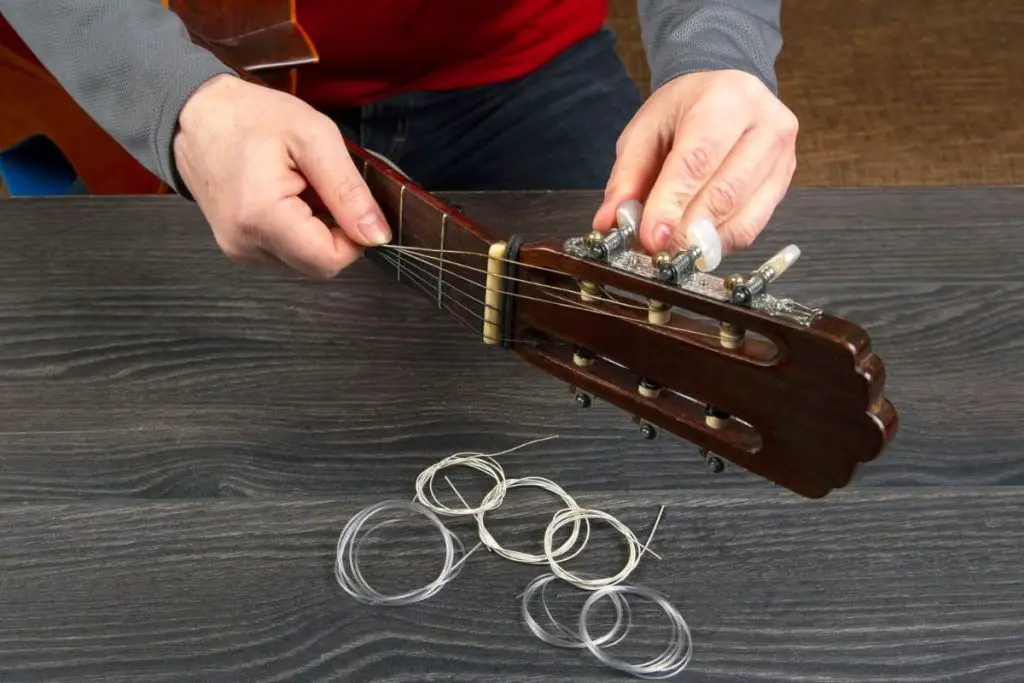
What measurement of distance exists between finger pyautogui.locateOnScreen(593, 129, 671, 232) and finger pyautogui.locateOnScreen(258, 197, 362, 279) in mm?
182

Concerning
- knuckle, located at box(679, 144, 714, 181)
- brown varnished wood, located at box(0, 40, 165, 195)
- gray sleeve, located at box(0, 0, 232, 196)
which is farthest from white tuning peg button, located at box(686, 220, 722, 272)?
brown varnished wood, located at box(0, 40, 165, 195)

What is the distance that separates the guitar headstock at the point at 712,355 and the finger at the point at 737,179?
4 centimetres

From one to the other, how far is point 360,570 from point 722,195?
356 millimetres

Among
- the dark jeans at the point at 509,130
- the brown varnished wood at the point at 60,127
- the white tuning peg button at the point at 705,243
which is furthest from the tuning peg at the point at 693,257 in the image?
the brown varnished wood at the point at 60,127

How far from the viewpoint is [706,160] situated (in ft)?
2.09

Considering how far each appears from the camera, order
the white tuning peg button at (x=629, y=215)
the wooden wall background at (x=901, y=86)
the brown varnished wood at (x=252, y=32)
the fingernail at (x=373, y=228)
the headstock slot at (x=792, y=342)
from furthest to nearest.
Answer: the wooden wall background at (x=901, y=86) < the brown varnished wood at (x=252, y=32) < the fingernail at (x=373, y=228) < the white tuning peg button at (x=629, y=215) < the headstock slot at (x=792, y=342)

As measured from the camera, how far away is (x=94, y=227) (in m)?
0.92

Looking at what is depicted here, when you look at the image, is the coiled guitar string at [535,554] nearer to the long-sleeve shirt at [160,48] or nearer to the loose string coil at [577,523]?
the loose string coil at [577,523]

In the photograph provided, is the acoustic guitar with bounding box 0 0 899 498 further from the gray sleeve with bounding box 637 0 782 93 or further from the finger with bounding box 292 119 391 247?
the gray sleeve with bounding box 637 0 782 93

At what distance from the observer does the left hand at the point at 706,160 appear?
62 centimetres

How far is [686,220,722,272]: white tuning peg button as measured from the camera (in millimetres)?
528

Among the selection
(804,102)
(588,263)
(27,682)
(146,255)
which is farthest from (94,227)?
(804,102)

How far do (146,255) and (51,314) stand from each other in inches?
3.8

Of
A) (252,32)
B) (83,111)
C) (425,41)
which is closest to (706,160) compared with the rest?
(425,41)
